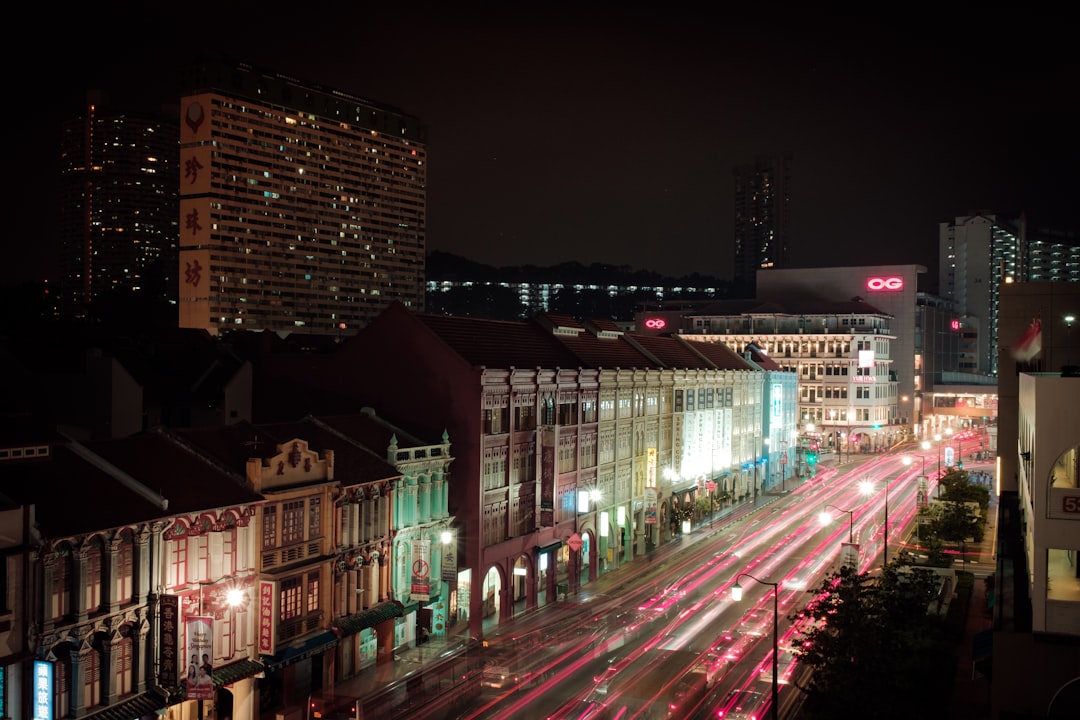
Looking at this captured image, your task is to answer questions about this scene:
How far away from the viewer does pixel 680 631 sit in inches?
2173

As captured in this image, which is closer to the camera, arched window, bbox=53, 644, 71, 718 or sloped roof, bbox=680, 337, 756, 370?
arched window, bbox=53, 644, 71, 718

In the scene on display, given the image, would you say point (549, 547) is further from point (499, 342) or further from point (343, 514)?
point (343, 514)

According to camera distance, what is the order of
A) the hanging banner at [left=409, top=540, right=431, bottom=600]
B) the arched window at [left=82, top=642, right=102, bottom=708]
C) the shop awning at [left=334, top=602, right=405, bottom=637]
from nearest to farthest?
1. the arched window at [left=82, top=642, right=102, bottom=708]
2. the shop awning at [left=334, top=602, right=405, bottom=637]
3. the hanging banner at [left=409, top=540, right=431, bottom=600]

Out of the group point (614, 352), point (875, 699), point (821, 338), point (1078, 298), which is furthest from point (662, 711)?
point (821, 338)

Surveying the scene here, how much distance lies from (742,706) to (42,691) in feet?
88.4

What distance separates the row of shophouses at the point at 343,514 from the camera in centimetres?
3400

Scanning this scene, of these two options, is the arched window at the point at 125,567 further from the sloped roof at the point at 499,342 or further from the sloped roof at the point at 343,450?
the sloped roof at the point at 499,342

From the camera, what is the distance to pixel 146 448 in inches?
1585

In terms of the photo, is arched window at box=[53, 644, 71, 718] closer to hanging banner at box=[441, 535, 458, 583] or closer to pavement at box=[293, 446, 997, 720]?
pavement at box=[293, 446, 997, 720]

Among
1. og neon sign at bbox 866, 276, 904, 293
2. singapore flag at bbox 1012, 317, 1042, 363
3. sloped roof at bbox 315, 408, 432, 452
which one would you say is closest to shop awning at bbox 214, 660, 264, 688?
sloped roof at bbox 315, 408, 432, 452

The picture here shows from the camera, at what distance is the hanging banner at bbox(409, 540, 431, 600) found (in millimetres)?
52344

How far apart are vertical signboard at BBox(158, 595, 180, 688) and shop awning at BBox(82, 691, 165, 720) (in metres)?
0.72

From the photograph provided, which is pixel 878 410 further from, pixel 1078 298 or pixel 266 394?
pixel 266 394

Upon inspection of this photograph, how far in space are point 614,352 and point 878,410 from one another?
92755 millimetres
